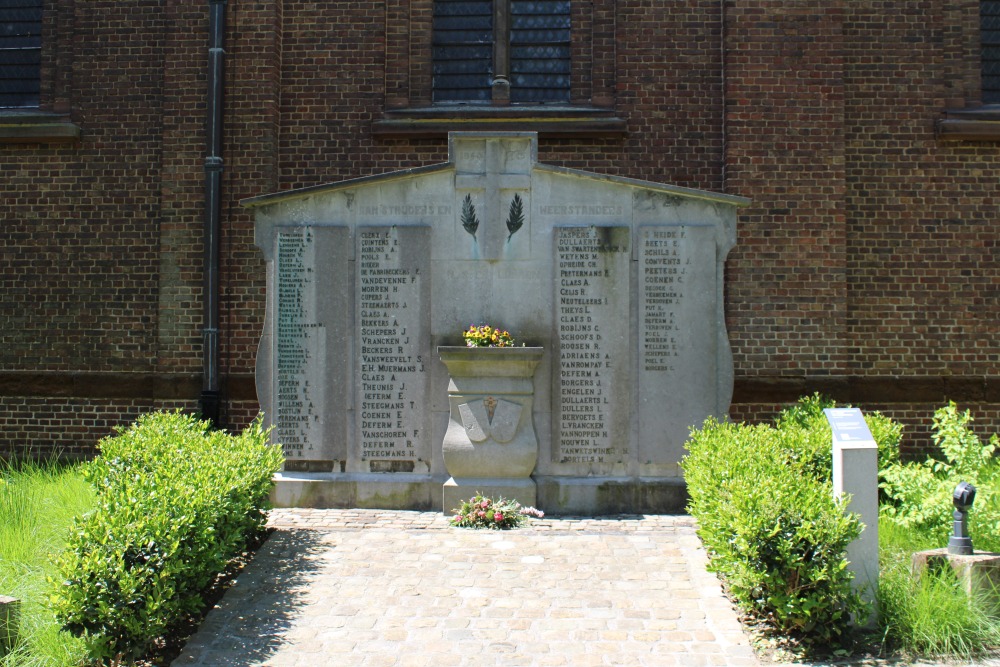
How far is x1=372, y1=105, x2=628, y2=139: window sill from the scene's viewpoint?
10.4 metres

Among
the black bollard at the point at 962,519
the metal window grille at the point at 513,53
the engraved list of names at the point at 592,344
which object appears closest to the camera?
the black bollard at the point at 962,519

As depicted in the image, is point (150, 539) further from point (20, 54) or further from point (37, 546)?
point (20, 54)

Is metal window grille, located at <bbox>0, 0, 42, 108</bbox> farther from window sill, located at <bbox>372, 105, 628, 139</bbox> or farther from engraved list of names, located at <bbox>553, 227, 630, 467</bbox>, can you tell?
engraved list of names, located at <bbox>553, 227, 630, 467</bbox>

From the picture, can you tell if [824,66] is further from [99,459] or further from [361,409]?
[99,459]

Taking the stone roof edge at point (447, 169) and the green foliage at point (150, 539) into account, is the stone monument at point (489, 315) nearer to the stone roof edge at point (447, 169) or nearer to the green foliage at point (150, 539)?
the stone roof edge at point (447, 169)

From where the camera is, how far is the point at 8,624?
487cm

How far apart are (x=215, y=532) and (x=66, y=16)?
8560mm

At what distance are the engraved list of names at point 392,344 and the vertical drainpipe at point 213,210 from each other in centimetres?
275

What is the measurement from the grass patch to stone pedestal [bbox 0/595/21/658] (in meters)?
0.04

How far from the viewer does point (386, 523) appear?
7617 mm

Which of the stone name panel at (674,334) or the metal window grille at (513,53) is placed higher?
the metal window grille at (513,53)

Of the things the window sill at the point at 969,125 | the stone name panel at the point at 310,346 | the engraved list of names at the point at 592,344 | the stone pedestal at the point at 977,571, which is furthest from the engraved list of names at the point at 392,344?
the window sill at the point at 969,125

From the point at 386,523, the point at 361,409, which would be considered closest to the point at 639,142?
the point at 361,409

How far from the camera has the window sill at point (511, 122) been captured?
10422 mm
